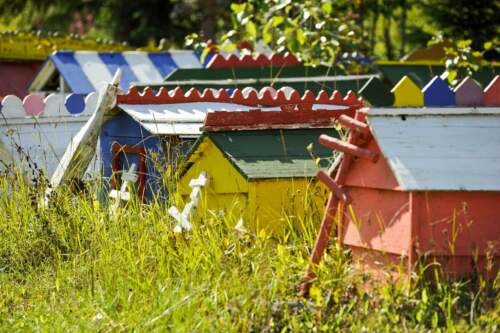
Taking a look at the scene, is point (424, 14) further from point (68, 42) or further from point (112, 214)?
point (112, 214)

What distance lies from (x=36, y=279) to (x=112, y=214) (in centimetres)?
64

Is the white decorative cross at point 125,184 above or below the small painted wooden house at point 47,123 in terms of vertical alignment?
below

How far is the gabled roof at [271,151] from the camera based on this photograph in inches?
240

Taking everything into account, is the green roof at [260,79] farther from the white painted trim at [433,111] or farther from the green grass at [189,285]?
the white painted trim at [433,111]

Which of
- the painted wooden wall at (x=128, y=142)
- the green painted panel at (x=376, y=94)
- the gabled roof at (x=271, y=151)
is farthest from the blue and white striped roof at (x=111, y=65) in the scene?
the gabled roof at (x=271, y=151)

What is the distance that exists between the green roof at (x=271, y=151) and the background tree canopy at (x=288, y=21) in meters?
3.00

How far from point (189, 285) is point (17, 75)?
33.2 feet

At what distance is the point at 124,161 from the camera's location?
774cm

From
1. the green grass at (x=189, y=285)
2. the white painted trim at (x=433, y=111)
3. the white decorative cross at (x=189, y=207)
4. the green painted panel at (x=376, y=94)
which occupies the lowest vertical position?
the green grass at (x=189, y=285)

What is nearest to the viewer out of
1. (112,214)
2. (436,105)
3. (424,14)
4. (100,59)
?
(436,105)

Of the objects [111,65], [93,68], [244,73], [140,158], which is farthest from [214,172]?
[111,65]

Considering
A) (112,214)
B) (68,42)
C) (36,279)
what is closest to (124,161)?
(112,214)

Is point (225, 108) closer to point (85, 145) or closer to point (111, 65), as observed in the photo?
point (85, 145)

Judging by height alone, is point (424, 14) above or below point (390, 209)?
above
